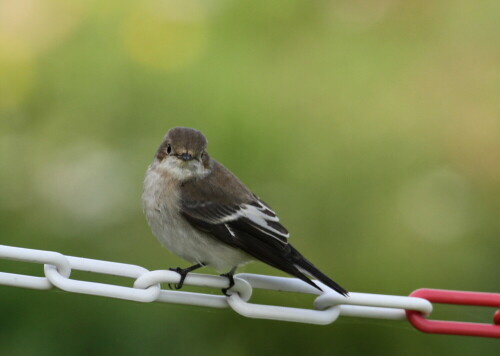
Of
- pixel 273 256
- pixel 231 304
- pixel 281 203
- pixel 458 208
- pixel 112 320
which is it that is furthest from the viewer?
pixel 458 208

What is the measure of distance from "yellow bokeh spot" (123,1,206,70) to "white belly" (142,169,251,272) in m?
1.25

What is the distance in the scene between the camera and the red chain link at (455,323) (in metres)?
1.71

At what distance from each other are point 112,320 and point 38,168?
2.40ft

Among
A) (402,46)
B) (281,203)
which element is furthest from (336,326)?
(402,46)

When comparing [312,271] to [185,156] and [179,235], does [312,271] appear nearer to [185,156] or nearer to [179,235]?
[179,235]

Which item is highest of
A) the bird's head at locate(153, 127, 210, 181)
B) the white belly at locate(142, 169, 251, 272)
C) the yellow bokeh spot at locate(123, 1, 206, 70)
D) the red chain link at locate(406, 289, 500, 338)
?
the yellow bokeh spot at locate(123, 1, 206, 70)

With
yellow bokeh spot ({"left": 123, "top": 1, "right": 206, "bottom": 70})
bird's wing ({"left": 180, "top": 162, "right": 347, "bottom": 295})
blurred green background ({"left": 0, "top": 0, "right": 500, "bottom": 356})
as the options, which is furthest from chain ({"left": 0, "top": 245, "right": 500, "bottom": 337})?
yellow bokeh spot ({"left": 123, "top": 1, "right": 206, "bottom": 70})

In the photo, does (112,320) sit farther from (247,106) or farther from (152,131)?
(247,106)

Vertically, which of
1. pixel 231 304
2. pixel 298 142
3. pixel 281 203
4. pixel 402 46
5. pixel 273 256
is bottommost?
pixel 231 304

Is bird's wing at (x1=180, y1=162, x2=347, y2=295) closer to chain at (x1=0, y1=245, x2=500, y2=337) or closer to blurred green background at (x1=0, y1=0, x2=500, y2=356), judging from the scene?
chain at (x1=0, y1=245, x2=500, y2=337)

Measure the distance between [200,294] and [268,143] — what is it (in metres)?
1.57

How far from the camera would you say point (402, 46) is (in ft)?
12.4

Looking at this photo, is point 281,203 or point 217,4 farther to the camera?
point 217,4

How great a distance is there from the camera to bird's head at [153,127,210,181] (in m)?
2.35
